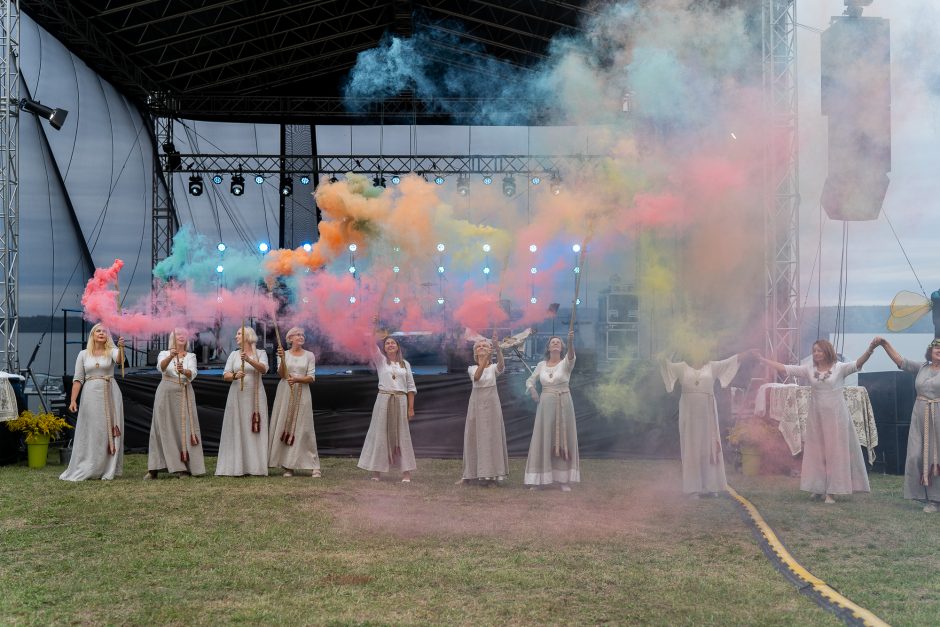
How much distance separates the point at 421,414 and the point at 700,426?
16.7 ft

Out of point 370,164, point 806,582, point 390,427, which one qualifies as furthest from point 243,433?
point 370,164

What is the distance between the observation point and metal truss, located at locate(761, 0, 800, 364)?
36.7 feet

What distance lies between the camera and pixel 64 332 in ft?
53.6

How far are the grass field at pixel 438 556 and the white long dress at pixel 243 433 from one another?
103cm

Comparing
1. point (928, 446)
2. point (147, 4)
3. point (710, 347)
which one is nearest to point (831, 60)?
point (710, 347)

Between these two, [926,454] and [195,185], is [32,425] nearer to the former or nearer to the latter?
[195,185]

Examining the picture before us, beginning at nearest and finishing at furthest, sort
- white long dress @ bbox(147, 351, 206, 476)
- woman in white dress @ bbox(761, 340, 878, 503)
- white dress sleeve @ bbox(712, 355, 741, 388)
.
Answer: woman in white dress @ bbox(761, 340, 878, 503) → white dress sleeve @ bbox(712, 355, 741, 388) → white long dress @ bbox(147, 351, 206, 476)

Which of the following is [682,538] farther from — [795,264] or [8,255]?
[8,255]

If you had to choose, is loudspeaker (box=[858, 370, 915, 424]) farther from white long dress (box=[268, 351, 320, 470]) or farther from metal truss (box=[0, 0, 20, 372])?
metal truss (box=[0, 0, 20, 372])

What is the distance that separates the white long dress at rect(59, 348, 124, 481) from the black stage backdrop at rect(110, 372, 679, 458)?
9.09 feet

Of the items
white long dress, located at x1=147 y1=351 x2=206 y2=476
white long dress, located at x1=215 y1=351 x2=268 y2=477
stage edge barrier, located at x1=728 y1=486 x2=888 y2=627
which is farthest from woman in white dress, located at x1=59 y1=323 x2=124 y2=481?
stage edge barrier, located at x1=728 y1=486 x2=888 y2=627

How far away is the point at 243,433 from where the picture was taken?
10.7 metres

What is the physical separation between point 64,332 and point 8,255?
434 cm

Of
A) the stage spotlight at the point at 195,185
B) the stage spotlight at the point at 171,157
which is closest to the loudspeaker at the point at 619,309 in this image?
the stage spotlight at the point at 195,185
